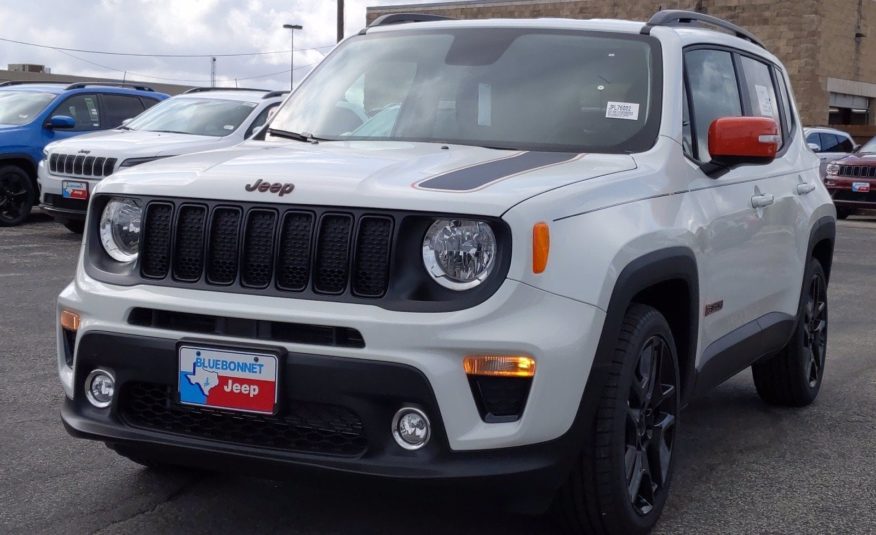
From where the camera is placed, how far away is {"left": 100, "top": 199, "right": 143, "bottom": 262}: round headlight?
4.00 m

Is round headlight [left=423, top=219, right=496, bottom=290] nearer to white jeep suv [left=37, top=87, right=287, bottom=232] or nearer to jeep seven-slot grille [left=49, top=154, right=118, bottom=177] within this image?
white jeep suv [left=37, top=87, right=287, bottom=232]

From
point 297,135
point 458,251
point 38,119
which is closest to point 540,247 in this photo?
point 458,251

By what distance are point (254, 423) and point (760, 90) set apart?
335cm

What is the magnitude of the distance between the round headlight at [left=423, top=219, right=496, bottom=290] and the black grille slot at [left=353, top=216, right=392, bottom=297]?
0.12 m

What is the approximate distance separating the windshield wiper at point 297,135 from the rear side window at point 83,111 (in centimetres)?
1138

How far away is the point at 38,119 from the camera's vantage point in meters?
15.3

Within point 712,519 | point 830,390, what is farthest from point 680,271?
point 830,390

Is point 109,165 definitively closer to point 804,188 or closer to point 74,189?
point 74,189

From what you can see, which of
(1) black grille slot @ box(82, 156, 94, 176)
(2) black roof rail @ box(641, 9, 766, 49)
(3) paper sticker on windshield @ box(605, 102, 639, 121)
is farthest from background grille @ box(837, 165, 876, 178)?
(3) paper sticker on windshield @ box(605, 102, 639, 121)

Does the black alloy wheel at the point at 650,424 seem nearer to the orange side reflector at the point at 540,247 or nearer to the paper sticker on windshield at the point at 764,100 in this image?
the orange side reflector at the point at 540,247

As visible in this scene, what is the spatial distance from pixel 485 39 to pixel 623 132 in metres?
0.83

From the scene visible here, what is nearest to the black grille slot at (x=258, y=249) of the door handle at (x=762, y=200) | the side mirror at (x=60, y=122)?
the door handle at (x=762, y=200)

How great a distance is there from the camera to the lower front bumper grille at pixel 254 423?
359 cm

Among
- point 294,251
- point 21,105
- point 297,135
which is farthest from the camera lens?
point 21,105
